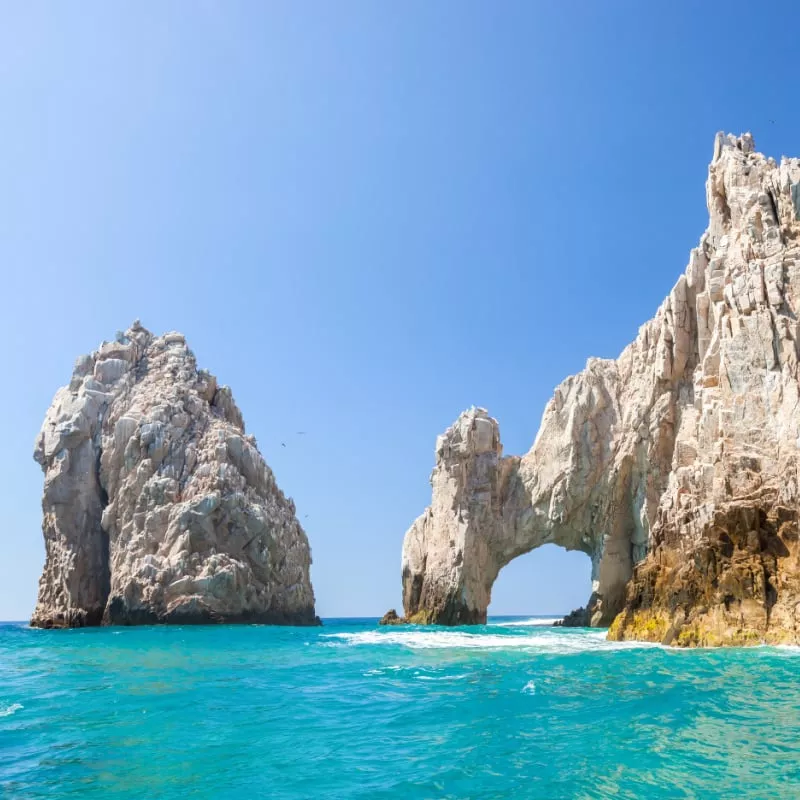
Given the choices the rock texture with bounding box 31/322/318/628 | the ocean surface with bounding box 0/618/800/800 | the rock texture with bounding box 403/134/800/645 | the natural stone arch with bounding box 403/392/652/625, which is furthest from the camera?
the rock texture with bounding box 31/322/318/628

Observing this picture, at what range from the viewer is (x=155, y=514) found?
54406mm

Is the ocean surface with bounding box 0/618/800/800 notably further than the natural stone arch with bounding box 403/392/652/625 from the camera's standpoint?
No

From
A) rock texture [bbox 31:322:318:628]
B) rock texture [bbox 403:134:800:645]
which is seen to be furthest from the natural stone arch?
rock texture [bbox 31:322:318:628]

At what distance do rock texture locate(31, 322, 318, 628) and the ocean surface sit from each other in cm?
3404

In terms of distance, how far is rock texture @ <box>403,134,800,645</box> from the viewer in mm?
23969

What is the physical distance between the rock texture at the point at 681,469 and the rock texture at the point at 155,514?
1220 cm

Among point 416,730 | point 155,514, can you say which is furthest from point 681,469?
point 155,514

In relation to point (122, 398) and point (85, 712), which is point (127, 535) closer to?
point (122, 398)

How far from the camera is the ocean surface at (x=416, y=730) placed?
813 cm

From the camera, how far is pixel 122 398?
201 feet

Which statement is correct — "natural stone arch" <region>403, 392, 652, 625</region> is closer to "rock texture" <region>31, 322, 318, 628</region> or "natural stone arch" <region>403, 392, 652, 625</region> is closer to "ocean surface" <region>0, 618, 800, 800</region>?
"rock texture" <region>31, 322, 318, 628</region>

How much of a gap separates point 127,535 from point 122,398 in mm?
12869

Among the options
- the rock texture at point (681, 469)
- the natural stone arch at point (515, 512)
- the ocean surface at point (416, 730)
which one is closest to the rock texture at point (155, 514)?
the rock texture at point (681, 469)

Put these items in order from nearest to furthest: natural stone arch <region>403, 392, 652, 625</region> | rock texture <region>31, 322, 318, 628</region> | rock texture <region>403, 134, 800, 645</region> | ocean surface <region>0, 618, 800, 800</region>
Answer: ocean surface <region>0, 618, 800, 800</region>, rock texture <region>403, 134, 800, 645</region>, natural stone arch <region>403, 392, 652, 625</region>, rock texture <region>31, 322, 318, 628</region>
